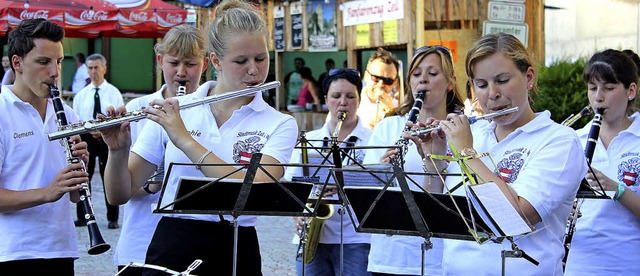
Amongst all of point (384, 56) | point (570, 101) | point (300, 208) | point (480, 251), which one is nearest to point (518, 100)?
point (480, 251)

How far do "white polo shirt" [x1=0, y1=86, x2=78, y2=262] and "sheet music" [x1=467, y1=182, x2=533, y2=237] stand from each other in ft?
6.90

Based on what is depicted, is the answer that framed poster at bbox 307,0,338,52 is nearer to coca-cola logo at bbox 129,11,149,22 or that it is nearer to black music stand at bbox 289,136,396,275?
coca-cola logo at bbox 129,11,149,22

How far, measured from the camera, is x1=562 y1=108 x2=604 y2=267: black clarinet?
4910 mm

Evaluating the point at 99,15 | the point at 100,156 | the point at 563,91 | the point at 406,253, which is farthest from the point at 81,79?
the point at 406,253

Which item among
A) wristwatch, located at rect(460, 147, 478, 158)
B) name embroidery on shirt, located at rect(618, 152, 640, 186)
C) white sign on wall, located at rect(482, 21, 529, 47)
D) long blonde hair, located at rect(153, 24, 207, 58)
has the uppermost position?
white sign on wall, located at rect(482, 21, 529, 47)

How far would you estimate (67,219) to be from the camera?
4547 millimetres

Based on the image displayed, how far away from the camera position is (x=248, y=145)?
12.9 feet

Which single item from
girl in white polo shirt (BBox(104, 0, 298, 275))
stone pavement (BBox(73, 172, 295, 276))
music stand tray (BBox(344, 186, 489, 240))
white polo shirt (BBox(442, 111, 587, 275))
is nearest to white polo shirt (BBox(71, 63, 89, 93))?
stone pavement (BBox(73, 172, 295, 276))

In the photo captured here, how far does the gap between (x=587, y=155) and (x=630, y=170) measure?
0.25 metres

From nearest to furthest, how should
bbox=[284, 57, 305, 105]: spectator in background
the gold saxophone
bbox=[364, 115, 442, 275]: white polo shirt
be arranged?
bbox=[364, 115, 442, 275]: white polo shirt, the gold saxophone, bbox=[284, 57, 305, 105]: spectator in background

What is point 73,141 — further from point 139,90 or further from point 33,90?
point 139,90

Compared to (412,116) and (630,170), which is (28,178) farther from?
(630,170)

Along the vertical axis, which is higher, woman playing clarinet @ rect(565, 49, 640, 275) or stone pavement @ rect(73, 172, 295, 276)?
woman playing clarinet @ rect(565, 49, 640, 275)

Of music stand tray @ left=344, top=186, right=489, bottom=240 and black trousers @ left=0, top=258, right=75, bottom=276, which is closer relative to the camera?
music stand tray @ left=344, top=186, right=489, bottom=240
